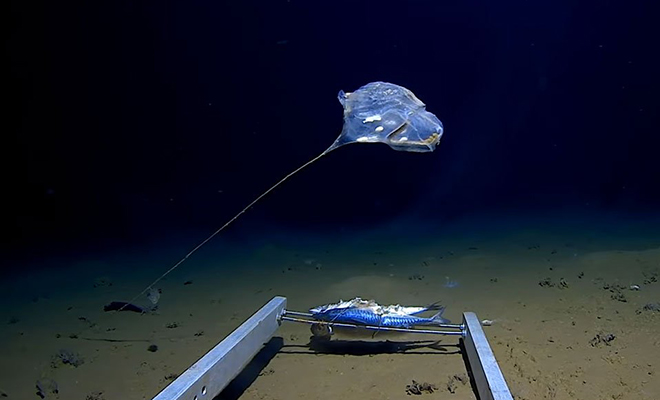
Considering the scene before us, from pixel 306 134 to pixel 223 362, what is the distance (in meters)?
24.1

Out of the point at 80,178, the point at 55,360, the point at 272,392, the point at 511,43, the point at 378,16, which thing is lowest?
the point at 80,178

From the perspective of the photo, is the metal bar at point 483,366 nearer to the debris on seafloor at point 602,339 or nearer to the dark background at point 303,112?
the debris on seafloor at point 602,339

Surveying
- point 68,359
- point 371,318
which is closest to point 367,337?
point 371,318

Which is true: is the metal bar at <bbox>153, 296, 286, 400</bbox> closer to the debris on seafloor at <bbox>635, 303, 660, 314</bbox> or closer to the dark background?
the debris on seafloor at <bbox>635, 303, 660, 314</bbox>

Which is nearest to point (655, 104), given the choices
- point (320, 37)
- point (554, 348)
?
point (320, 37)

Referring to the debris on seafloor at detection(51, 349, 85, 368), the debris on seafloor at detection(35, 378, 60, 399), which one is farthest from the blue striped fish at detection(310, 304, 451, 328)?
the debris on seafloor at detection(51, 349, 85, 368)

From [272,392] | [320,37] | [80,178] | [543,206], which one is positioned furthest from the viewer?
[320,37]

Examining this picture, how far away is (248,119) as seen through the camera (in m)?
25.7

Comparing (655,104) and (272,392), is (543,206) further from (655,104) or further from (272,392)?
(272,392)

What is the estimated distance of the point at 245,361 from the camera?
296cm

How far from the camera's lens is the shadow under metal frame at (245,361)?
221cm

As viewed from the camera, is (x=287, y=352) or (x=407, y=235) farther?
(x=407, y=235)

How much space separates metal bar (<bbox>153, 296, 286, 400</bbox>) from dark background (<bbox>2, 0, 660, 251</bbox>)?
13.0 m

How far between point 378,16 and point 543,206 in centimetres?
1618
